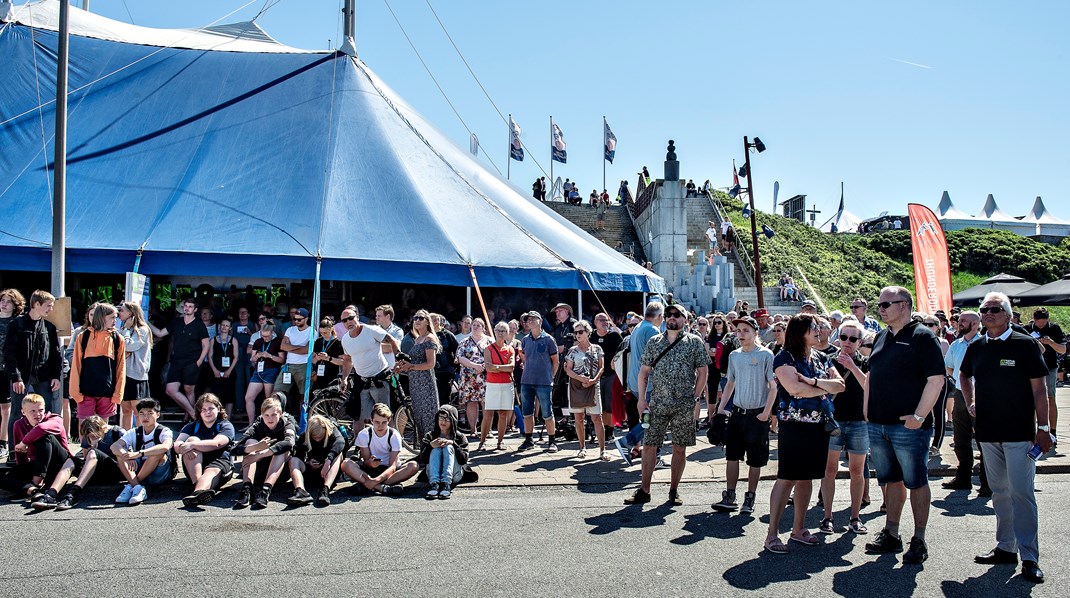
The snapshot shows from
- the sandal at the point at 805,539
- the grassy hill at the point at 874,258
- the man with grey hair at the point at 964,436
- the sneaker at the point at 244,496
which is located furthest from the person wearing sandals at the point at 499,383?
the grassy hill at the point at 874,258

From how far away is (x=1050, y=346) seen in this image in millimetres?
8391

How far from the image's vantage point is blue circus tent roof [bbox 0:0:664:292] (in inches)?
402

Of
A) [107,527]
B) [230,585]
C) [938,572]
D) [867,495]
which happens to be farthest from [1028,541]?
[107,527]

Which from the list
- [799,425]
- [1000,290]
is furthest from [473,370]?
[1000,290]

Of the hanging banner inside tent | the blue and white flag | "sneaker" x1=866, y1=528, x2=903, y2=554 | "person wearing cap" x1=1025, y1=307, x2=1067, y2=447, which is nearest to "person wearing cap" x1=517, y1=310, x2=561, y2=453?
"sneaker" x1=866, y1=528, x2=903, y2=554

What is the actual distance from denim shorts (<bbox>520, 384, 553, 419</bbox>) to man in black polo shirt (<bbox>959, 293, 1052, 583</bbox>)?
175 inches

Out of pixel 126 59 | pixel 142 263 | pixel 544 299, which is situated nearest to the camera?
pixel 142 263

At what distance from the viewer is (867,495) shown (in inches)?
245

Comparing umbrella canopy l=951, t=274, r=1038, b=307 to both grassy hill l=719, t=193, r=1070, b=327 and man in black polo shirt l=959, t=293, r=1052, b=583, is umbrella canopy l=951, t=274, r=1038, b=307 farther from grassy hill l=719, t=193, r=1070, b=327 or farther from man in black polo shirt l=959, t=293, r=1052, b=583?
man in black polo shirt l=959, t=293, r=1052, b=583

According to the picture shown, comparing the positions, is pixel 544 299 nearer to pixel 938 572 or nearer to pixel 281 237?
pixel 281 237

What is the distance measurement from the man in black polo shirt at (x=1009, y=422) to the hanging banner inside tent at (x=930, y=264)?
955cm

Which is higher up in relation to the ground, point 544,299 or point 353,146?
point 353,146

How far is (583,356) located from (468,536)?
3027 millimetres

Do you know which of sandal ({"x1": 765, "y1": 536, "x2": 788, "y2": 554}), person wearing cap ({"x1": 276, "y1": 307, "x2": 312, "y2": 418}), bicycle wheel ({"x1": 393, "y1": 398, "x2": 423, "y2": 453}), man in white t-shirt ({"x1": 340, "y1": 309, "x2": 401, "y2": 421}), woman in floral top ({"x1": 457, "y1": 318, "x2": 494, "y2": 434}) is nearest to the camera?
sandal ({"x1": 765, "y1": 536, "x2": 788, "y2": 554})
